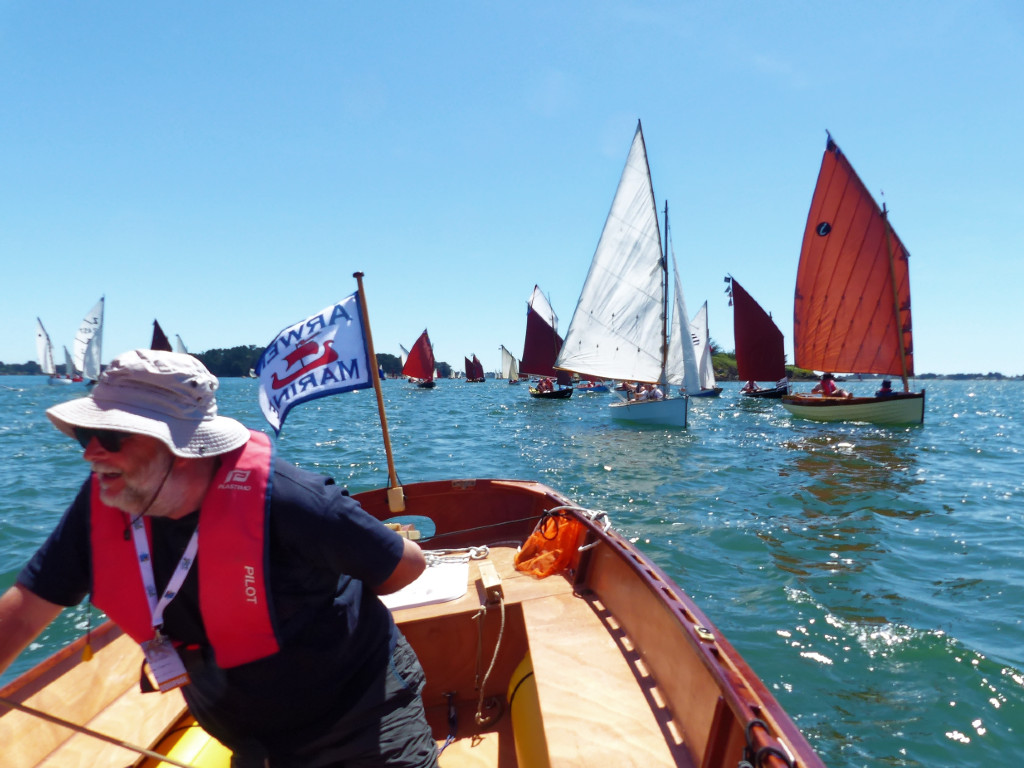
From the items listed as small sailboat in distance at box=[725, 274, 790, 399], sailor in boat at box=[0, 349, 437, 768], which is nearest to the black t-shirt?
sailor in boat at box=[0, 349, 437, 768]

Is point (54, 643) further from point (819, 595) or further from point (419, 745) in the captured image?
point (819, 595)

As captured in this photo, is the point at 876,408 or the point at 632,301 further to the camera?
the point at 632,301

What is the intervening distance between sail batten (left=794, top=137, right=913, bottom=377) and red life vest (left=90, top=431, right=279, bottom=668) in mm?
26838

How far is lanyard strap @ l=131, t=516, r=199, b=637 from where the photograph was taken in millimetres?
1628

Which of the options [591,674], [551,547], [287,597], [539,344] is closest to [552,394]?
[539,344]

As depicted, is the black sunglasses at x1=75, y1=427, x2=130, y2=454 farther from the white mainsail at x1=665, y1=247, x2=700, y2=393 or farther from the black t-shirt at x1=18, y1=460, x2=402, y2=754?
the white mainsail at x1=665, y1=247, x2=700, y2=393

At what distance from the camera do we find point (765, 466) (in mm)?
13797

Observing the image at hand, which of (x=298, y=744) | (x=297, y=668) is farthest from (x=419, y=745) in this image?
(x=297, y=668)

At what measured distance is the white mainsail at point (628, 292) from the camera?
2377 centimetres

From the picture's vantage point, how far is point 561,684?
275 centimetres

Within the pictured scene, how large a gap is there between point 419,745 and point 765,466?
13534 mm

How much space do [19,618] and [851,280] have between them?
1093 inches

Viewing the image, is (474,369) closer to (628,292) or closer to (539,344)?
(539,344)

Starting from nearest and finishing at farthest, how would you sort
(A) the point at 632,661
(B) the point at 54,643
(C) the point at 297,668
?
(C) the point at 297,668 → (A) the point at 632,661 → (B) the point at 54,643
